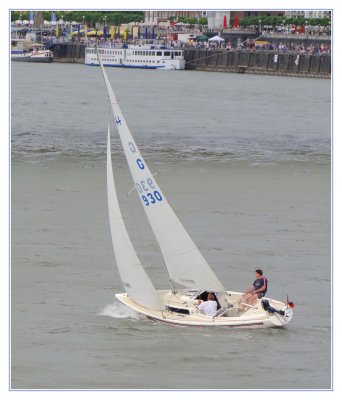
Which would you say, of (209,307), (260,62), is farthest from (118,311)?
(260,62)

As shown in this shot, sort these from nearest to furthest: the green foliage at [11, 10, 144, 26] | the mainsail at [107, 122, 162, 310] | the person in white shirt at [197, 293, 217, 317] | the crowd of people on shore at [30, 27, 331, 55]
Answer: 1. the person in white shirt at [197, 293, 217, 317]
2. the mainsail at [107, 122, 162, 310]
3. the crowd of people on shore at [30, 27, 331, 55]
4. the green foliage at [11, 10, 144, 26]

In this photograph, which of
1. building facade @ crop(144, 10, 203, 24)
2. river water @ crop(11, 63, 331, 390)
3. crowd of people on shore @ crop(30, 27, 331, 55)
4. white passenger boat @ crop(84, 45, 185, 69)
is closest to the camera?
river water @ crop(11, 63, 331, 390)

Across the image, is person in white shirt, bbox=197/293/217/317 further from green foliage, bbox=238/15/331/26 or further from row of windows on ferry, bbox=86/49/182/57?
green foliage, bbox=238/15/331/26

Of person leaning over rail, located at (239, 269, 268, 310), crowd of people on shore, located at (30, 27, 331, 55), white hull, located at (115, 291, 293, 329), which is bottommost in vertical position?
crowd of people on shore, located at (30, 27, 331, 55)

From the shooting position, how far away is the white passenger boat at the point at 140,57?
98.3m

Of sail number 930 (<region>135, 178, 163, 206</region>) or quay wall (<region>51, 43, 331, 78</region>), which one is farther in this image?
quay wall (<region>51, 43, 331, 78</region>)

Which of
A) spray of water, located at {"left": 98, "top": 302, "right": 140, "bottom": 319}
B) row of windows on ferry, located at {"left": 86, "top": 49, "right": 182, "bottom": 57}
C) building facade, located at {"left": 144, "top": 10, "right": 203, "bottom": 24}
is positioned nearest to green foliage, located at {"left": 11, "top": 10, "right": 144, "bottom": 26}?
building facade, located at {"left": 144, "top": 10, "right": 203, "bottom": 24}

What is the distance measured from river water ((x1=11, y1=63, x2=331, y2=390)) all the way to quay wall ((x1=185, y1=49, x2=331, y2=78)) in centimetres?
3380

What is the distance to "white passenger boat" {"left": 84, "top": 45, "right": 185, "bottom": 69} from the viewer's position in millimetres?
98312

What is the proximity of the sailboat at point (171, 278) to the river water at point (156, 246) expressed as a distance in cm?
25

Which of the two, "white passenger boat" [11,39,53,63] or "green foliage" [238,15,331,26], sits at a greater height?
"green foliage" [238,15,331,26]

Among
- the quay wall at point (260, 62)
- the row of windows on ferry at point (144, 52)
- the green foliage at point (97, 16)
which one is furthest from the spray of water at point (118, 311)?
the green foliage at point (97, 16)

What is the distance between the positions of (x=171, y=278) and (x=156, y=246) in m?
5.33

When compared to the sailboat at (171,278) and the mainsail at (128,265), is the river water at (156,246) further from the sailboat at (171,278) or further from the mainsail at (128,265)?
the mainsail at (128,265)
